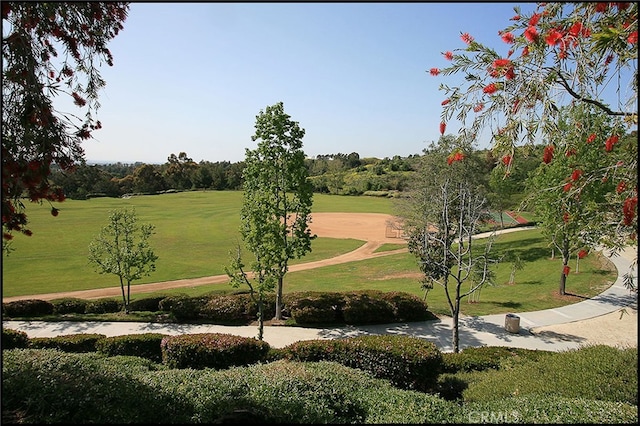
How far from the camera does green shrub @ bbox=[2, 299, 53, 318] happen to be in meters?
15.7

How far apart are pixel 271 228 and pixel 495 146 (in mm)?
9523

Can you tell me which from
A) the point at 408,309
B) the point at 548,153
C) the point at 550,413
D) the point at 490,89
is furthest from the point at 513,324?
the point at 490,89

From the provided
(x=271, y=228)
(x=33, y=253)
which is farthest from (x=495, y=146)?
(x=33, y=253)

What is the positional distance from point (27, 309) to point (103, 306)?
2.87 meters

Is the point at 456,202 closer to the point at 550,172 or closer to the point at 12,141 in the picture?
the point at 550,172

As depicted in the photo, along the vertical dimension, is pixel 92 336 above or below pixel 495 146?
below

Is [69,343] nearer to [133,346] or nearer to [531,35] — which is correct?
[133,346]

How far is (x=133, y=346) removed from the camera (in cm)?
1053

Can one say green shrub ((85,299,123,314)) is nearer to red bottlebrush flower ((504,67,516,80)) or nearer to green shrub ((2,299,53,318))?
green shrub ((2,299,53,318))

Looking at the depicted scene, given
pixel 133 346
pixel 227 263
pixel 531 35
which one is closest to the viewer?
pixel 531 35

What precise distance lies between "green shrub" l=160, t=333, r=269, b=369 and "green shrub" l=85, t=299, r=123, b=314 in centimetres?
931

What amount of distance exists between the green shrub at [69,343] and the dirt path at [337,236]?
10.3 metres

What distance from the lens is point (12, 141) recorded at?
165 inches

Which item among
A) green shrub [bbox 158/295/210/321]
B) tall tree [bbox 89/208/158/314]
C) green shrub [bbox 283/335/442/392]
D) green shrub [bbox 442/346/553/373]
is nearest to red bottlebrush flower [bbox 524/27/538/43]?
green shrub [bbox 283/335/442/392]
